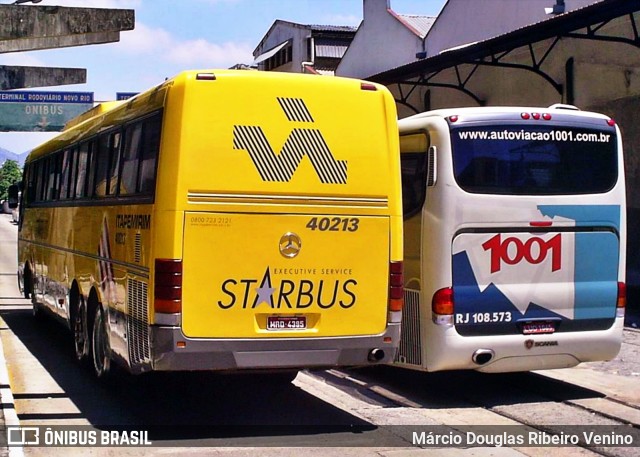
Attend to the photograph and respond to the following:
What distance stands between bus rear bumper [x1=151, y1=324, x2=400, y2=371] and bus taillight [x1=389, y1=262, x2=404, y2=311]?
0.20 metres

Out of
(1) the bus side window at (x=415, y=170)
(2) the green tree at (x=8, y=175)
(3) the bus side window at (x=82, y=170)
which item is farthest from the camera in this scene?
(2) the green tree at (x=8, y=175)

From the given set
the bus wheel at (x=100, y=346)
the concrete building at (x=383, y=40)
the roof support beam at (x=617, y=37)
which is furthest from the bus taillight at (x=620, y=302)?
the concrete building at (x=383, y=40)

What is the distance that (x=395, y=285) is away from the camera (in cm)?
905

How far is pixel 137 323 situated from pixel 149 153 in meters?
1.56

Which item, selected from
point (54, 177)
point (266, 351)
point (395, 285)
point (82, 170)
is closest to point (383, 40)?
point (54, 177)

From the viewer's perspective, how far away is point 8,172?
15375 cm

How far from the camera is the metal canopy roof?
17.5 meters

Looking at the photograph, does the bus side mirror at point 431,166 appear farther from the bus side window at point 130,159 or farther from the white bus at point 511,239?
the bus side window at point 130,159

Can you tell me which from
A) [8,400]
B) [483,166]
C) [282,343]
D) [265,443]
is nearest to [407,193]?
[483,166]

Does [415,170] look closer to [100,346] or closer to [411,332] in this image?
[411,332]

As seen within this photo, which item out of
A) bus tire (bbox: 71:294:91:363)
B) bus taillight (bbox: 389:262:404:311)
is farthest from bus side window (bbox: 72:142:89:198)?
bus taillight (bbox: 389:262:404:311)

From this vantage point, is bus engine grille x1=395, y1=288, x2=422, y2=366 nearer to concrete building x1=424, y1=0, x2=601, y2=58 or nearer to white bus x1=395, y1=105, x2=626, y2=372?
white bus x1=395, y1=105, x2=626, y2=372

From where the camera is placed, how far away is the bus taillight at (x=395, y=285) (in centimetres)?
902

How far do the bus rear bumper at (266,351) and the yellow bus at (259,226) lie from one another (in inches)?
0.5
